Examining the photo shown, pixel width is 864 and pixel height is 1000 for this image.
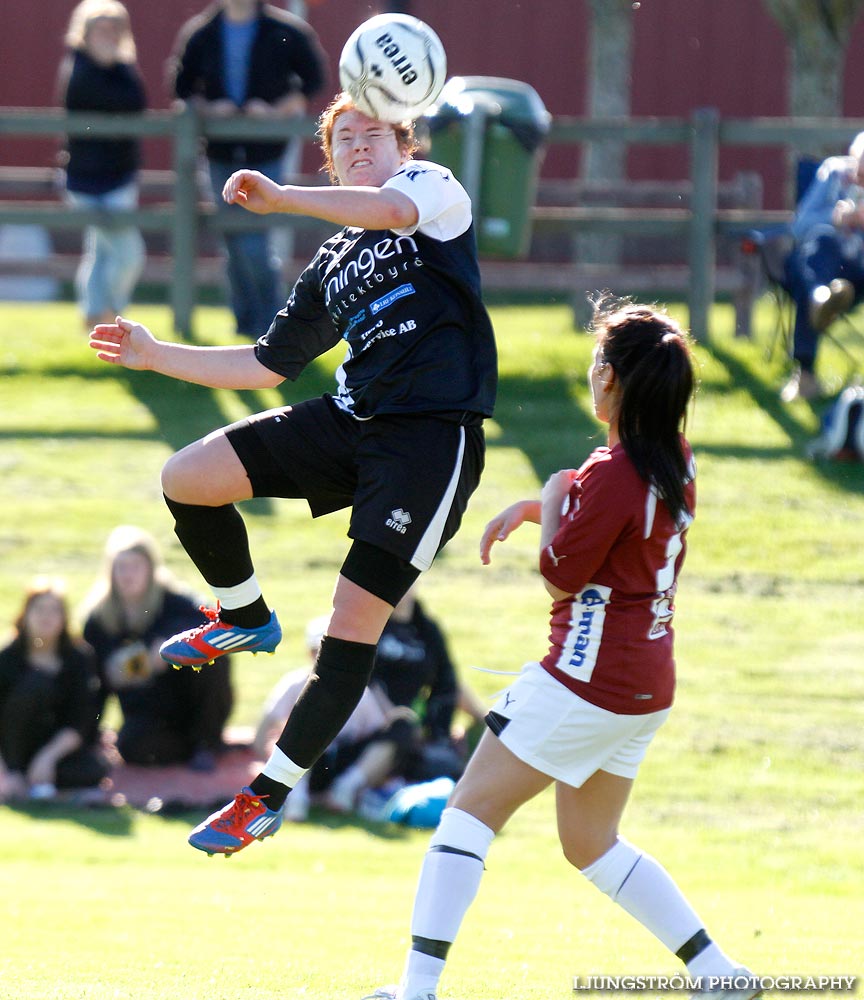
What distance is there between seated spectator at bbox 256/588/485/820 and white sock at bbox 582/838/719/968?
14.6 ft

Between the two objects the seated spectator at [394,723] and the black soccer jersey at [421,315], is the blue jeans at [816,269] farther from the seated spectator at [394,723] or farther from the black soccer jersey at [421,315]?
the black soccer jersey at [421,315]

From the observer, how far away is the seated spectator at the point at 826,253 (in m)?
11.3

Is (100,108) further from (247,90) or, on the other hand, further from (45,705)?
(45,705)

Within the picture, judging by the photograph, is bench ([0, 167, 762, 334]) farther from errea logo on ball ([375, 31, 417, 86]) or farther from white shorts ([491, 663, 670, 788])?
white shorts ([491, 663, 670, 788])

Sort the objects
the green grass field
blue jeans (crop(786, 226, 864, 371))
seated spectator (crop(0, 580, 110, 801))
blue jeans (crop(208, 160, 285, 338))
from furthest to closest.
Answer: blue jeans (crop(208, 160, 285, 338)) → blue jeans (crop(786, 226, 864, 371)) → seated spectator (crop(0, 580, 110, 801)) → the green grass field

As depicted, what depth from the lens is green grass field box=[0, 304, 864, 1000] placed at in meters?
5.78

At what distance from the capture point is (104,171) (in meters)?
13.1

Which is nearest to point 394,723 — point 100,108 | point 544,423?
point 544,423

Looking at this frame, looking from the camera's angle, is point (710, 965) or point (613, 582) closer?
point (613, 582)

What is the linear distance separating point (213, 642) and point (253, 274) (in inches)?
304

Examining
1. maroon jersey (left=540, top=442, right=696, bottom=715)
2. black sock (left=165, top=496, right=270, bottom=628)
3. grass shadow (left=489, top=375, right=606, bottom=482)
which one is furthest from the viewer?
grass shadow (left=489, top=375, right=606, bottom=482)

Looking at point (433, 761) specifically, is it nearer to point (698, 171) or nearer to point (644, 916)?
point (644, 916)

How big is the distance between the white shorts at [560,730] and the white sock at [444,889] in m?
0.26

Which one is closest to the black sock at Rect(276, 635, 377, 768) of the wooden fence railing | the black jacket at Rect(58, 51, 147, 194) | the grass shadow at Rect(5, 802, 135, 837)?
the grass shadow at Rect(5, 802, 135, 837)
